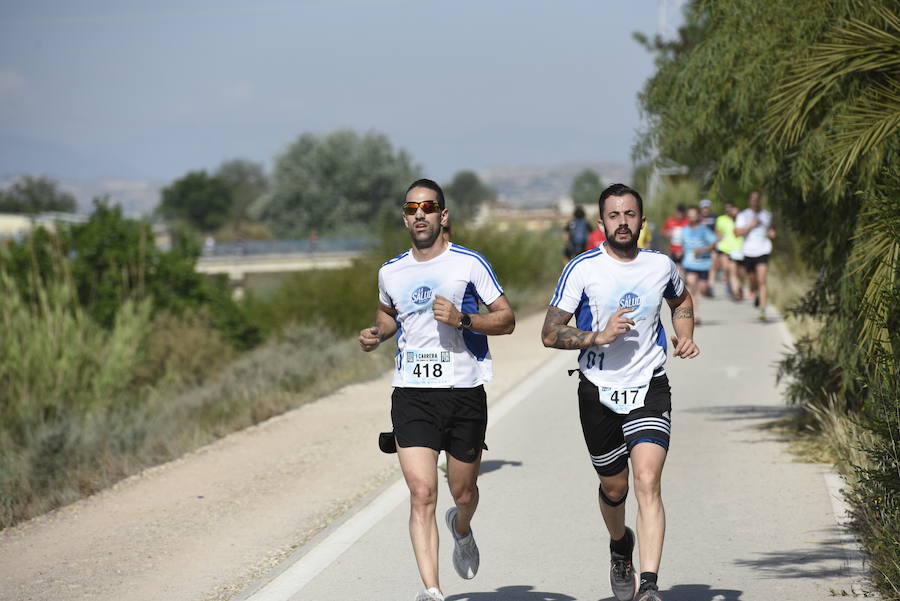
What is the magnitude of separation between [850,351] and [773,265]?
22.9m

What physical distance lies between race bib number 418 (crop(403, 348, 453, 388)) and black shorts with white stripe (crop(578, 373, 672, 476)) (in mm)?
630

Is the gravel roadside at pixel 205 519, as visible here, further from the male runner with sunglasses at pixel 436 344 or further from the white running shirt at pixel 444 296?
the white running shirt at pixel 444 296

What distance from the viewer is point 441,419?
6496mm

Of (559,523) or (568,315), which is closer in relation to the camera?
(568,315)

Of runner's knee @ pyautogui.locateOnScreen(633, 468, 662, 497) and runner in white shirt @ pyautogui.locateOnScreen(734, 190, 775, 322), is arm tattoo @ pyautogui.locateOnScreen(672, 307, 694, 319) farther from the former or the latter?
runner in white shirt @ pyautogui.locateOnScreen(734, 190, 775, 322)

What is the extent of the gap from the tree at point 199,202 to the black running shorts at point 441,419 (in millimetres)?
175532

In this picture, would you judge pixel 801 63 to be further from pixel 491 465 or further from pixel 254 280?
pixel 254 280

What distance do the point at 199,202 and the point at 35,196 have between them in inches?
876

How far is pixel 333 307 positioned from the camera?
30281 millimetres

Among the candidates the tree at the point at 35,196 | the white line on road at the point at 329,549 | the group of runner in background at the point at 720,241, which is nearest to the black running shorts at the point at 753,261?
the group of runner in background at the point at 720,241

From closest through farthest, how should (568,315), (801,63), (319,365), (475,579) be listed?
(568,315)
(475,579)
(801,63)
(319,365)

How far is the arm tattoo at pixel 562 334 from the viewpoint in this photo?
6293mm

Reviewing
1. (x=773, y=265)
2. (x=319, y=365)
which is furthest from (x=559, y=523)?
(x=773, y=265)

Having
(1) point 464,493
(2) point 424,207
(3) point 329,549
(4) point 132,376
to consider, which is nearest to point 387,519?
(3) point 329,549
